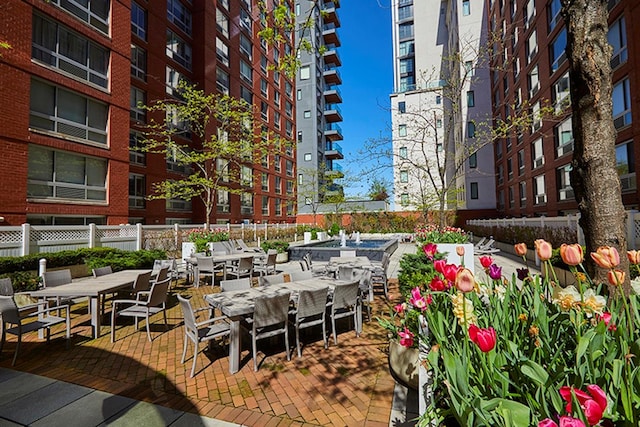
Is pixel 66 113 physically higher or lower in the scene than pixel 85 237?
higher

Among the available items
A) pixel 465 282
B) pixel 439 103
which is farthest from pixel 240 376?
pixel 439 103

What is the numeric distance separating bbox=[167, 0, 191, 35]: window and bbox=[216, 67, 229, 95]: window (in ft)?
10.8

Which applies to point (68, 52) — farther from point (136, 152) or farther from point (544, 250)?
point (544, 250)

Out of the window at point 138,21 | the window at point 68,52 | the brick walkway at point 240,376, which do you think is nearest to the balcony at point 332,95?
the window at point 138,21

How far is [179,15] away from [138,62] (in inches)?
246

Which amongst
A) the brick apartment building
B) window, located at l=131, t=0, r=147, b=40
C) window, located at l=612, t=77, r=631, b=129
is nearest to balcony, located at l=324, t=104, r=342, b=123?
the brick apartment building

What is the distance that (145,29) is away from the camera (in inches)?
726

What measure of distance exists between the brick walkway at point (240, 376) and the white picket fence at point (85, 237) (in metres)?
5.65

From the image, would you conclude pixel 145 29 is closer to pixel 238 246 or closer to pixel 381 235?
pixel 238 246

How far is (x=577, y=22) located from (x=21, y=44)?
55.1 ft

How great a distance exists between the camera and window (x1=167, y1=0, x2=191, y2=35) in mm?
20828

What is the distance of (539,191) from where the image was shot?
2044cm

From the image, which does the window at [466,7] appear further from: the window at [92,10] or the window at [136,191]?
the window at [136,191]

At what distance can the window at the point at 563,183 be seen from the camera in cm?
1666
